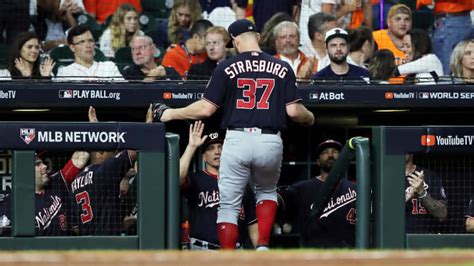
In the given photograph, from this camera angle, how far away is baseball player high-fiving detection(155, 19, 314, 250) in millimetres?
7598

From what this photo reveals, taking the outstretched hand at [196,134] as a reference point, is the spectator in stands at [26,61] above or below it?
above

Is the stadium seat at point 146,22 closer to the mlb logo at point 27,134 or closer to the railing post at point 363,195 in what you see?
the mlb logo at point 27,134

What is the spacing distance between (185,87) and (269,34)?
1449mm

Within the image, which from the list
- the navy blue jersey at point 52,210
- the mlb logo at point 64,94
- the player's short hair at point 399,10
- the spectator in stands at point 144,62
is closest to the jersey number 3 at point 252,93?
the navy blue jersey at point 52,210

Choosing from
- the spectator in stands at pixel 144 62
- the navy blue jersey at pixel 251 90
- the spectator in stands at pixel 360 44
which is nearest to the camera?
the navy blue jersey at pixel 251 90

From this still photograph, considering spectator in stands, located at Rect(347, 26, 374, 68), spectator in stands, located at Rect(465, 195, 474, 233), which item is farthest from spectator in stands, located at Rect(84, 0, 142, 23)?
spectator in stands, located at Rect(465, 195, 474, 233)

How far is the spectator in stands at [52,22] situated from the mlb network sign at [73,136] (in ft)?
11.1

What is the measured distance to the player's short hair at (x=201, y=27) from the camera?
35.1ft

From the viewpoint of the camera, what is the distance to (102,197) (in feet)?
24.7

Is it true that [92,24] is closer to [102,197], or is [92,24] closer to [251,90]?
[251,90]

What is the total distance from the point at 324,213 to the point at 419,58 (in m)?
2.18

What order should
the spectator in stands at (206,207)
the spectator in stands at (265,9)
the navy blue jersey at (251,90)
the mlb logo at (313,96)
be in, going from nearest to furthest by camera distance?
the navy blue jersey at (251,90) → the spectator in stands at (206,207) → the mlb logo at (313,96) → the spectator in stands at (265,9)

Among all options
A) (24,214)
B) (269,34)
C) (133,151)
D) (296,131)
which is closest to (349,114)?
(296,131)

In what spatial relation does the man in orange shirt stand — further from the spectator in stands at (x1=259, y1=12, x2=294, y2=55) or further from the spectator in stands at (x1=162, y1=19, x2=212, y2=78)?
the spectator in stands at (x1=162, y1=19, x2=212, y2=78)
